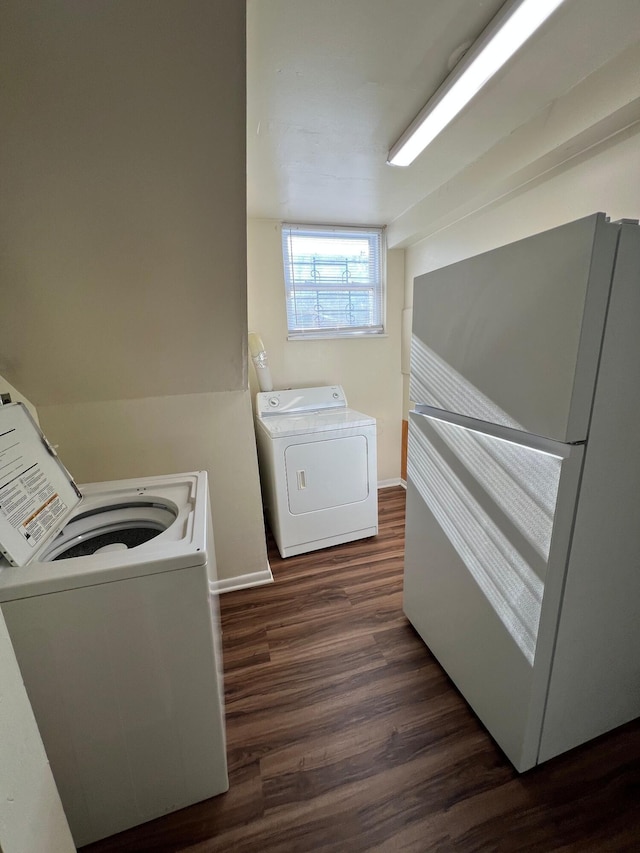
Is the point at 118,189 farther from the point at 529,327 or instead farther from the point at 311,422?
the point at 311,422

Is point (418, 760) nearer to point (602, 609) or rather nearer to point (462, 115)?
point (602, 609)

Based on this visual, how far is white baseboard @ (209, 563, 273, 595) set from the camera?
2021 millimetres

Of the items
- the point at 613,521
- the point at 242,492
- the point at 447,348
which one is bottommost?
the point at 242,492

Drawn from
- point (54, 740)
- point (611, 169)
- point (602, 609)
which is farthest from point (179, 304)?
point (611, 169)

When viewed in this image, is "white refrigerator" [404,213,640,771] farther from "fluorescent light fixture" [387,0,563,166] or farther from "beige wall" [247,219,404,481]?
"beige wall" [247,219,404,481]

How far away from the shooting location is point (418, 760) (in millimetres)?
1153

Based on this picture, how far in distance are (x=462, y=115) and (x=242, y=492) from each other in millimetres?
2137

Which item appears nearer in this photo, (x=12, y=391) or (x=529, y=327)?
(x=529, y=327)

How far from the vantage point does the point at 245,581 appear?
80.8 inches

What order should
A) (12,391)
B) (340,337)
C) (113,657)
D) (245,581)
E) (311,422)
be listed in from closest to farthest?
1. (113,657)
2. (12,391)
3. (245,581)
4. (311,422)
5. (340,337)

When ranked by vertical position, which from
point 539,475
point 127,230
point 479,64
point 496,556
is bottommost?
point 496,556

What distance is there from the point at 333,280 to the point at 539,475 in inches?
94.6

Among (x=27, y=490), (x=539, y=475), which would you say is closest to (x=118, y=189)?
(x=27, y=490)

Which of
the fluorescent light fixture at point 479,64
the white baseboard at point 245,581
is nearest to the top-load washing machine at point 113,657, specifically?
the white baseboard at point 245,581
